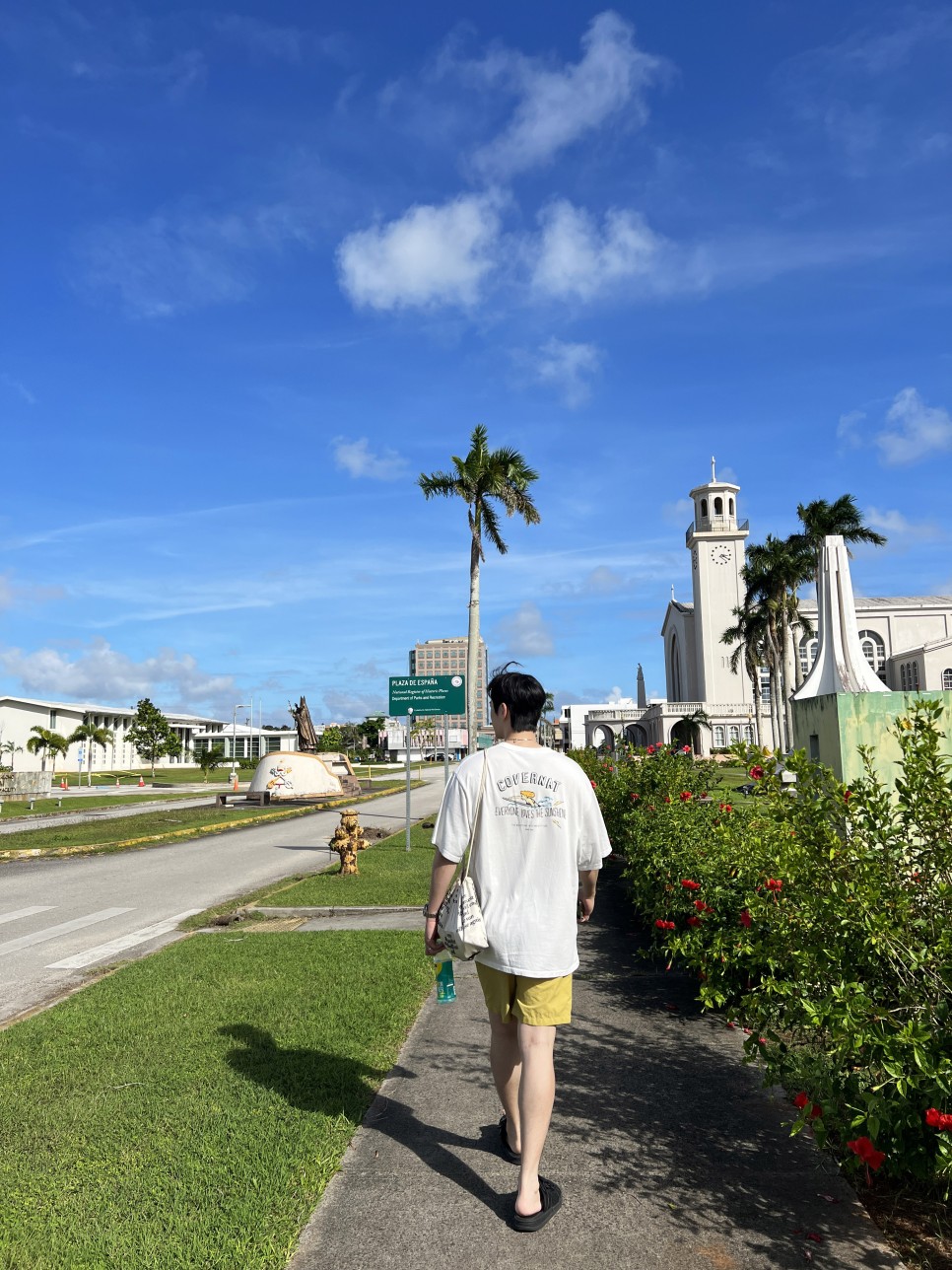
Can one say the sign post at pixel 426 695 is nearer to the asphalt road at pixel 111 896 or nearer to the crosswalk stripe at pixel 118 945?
the asphalt road at pixel 111 896

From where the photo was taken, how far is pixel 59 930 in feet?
32.2

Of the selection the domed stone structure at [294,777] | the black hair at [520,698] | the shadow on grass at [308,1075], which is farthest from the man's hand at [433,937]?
the domed stone structure at [294,777]

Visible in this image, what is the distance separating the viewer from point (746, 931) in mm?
4586

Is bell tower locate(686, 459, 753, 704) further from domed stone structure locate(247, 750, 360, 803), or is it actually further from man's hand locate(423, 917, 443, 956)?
man's hand locate(423, 917, 443, 956)

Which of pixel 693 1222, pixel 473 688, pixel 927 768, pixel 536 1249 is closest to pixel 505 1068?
pixel 536 1249

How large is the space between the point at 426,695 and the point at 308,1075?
43.2ft

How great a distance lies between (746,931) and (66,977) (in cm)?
582

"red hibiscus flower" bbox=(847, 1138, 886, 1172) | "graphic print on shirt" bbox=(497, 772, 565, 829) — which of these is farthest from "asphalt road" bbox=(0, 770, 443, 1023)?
"red hibiscus flower" bbox=(847, 1138, 886, 1172)

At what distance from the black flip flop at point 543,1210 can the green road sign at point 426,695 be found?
1421cm

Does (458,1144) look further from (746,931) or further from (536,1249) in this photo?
(746,931)

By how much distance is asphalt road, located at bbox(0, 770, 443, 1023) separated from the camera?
26.1 ft

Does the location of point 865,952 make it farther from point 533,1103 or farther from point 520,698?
point 520,698

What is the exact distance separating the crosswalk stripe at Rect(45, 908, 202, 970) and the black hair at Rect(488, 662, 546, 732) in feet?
20.1

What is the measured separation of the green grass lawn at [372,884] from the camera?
10633mm
